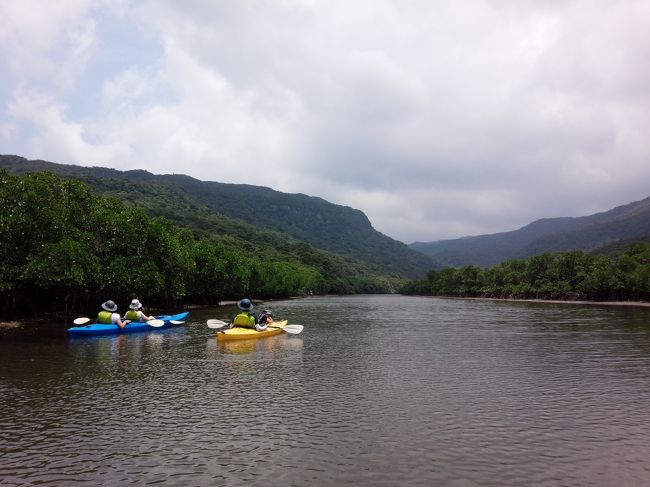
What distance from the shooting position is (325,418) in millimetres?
15516

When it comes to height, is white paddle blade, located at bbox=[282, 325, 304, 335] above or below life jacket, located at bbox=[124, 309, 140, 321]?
below

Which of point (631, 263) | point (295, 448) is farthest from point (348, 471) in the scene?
point (631, 263)

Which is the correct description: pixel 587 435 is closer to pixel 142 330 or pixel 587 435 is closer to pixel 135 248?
pixel 142 330

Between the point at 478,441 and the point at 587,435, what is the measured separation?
335cm

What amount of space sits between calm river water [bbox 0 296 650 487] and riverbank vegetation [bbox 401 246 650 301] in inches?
3492

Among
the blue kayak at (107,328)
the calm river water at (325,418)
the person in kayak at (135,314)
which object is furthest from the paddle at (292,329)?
the person in kayak at (135,314)

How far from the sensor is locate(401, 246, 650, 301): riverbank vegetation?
345 feet

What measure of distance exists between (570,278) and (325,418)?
13105 cm

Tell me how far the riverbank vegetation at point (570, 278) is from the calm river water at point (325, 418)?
291 feet

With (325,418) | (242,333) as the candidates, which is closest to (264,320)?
(242,333)

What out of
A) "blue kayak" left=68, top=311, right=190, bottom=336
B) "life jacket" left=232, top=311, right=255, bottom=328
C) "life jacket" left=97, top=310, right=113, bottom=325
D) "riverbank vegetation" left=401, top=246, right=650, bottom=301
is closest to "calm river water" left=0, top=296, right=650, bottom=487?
"life jacket" left=232, top=311, right=255, bottom=328

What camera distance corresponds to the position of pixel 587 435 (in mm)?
13711

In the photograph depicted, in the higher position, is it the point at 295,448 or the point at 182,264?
the point at 182,264

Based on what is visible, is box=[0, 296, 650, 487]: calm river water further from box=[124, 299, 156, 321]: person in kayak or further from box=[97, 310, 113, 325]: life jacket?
box=[124, 299, 156, 321]: person in kayak
